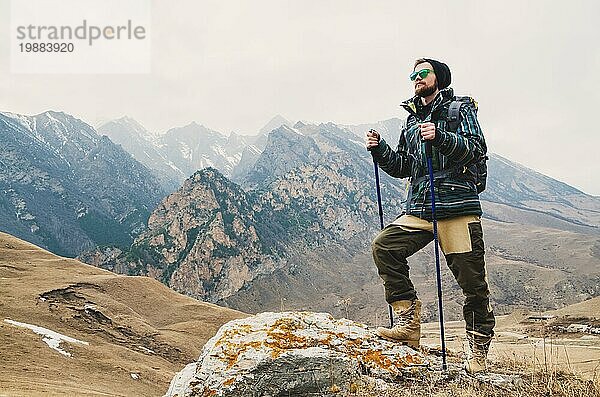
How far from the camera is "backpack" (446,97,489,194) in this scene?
491 cm

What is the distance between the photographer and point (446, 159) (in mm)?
5012

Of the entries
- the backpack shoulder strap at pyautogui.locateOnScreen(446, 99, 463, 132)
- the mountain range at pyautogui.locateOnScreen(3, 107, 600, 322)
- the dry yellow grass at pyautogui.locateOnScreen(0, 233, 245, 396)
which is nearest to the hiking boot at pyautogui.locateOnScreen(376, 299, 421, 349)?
the backpack shoulder strap at pyautogui.locateOnScreen(446, 99, 463, 132)

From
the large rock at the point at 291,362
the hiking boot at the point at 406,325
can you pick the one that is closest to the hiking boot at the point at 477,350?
the large rock at the point at 291,362

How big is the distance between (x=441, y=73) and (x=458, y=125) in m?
0.74

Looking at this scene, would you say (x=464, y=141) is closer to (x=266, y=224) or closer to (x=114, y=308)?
(x=114, y=308)

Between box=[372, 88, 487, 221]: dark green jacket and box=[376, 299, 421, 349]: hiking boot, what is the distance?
99 cm

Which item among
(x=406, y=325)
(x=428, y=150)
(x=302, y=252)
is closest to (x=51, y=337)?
(x=406, y=325)

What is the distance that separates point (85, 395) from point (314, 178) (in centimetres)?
14176

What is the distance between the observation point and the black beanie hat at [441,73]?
529 cm

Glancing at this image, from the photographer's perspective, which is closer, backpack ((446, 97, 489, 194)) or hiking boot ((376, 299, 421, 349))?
backpack ((446, 97, 489, 194))

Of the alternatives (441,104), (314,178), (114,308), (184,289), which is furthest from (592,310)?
(314,178)

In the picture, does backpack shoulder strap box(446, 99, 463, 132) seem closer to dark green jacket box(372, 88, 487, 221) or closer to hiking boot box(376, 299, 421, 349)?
dark green jacket box(372, 88, 487, 221)

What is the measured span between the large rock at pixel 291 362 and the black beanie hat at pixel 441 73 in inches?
113

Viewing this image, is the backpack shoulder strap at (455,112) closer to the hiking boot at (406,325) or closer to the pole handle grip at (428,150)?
the pole handle grip at (428,150)
